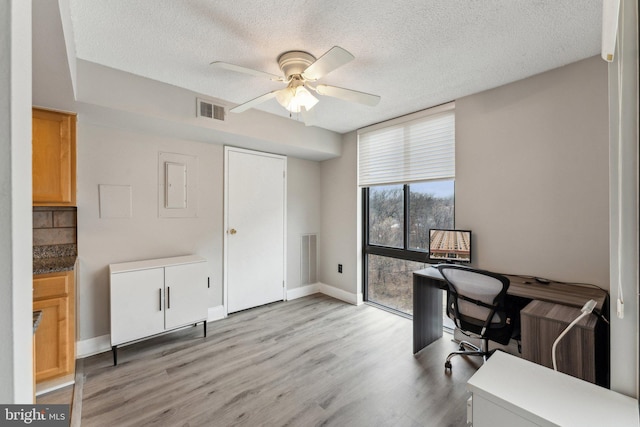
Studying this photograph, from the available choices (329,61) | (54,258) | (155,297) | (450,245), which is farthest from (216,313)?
(329,61)

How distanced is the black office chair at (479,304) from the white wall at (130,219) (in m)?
2.60

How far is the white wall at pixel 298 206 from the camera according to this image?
13.0 ft

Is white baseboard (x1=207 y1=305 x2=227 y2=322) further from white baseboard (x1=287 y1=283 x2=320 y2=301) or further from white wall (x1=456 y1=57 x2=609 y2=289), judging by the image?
white wall (x1=456 y1=57 x2=609 y2=289)

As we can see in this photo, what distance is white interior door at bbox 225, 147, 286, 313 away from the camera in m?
3.37

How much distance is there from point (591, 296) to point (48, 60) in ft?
12.2

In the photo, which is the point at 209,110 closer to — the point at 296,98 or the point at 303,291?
the point at 296,98

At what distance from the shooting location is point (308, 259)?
421 centimetres

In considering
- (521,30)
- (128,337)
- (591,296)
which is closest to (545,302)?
(591,296)

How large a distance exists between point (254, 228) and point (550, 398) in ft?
10.4

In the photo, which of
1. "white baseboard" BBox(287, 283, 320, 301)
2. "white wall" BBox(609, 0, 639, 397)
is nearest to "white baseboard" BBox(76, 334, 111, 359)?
"white baseboard" BBox(287, 283, 320, 301)

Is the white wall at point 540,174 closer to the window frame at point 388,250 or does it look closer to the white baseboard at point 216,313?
the window frame at point 388,250

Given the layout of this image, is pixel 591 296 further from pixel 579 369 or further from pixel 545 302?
pixel 579 369

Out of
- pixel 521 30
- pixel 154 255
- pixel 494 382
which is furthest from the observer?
pixel 154 255

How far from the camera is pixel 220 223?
130 inches
